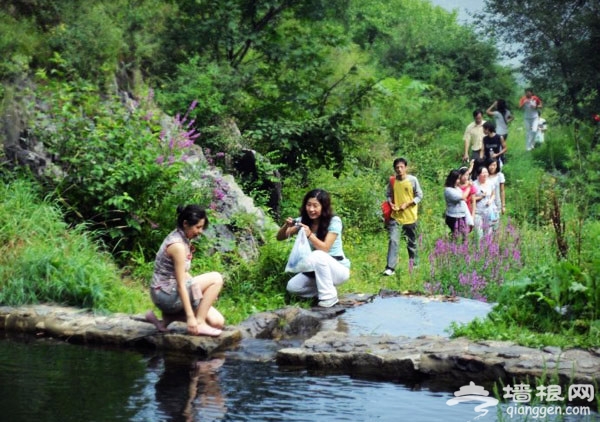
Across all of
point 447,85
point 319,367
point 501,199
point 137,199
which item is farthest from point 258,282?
point 447,85

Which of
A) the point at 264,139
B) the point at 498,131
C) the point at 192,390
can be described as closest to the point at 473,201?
the point at 264,139

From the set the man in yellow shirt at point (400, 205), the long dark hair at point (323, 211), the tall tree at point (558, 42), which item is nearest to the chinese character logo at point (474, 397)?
the long dark hair at point (323, 211)

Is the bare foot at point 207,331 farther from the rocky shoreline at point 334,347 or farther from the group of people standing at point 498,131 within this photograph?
the group of people standing at point 498,131

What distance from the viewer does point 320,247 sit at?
11.9 meters

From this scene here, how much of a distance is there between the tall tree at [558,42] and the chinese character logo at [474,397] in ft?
60.7

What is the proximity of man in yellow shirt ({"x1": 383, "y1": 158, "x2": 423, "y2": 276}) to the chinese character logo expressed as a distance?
18.9ft

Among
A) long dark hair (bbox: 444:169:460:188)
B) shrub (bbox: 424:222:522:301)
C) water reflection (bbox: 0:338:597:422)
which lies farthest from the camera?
long dark hair (bbox: 444:169:460:188)

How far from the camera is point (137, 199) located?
13781mm

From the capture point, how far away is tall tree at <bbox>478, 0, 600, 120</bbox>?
25.9m

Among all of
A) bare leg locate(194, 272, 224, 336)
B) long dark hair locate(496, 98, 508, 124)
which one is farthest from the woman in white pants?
long dark hair locate(496, 98, 508, 124)

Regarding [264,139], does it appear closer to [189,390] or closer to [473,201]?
[473,201]

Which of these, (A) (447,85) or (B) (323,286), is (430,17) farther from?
(B) (323,286)

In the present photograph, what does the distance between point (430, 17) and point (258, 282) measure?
5069cm

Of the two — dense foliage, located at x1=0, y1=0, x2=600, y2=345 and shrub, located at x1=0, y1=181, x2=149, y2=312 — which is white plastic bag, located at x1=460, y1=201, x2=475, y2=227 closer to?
dense foliage, located at x1=0, y1=0, x2=600, y2=345
